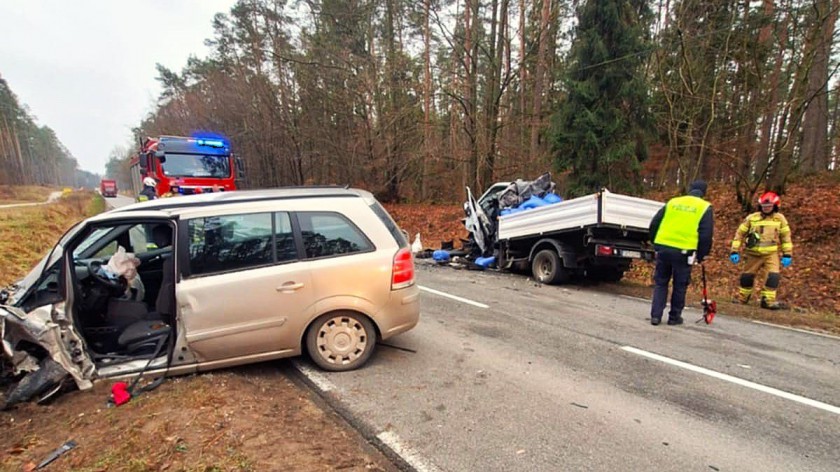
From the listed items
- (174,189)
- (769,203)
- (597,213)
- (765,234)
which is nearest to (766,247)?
(765,234)

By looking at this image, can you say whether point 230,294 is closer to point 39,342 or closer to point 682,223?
point 39,342

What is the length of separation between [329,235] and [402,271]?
739 millimetres

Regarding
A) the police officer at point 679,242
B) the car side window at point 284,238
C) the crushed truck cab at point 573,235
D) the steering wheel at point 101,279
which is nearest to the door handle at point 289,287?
the car side window at point 284,238

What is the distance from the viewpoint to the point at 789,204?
10.7 meters

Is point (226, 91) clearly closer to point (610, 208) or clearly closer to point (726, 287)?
point (610, 208)

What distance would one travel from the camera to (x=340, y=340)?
373 cm

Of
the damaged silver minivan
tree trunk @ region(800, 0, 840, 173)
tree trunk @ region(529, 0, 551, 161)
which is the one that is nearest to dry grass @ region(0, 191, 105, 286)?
the damaged silver minivan

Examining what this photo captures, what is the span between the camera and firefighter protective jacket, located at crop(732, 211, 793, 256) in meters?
6.54

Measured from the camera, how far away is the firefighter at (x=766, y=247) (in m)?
6.52

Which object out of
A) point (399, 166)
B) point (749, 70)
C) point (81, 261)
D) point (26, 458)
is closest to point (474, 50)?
point (399, 166)

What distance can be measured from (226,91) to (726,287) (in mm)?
25928

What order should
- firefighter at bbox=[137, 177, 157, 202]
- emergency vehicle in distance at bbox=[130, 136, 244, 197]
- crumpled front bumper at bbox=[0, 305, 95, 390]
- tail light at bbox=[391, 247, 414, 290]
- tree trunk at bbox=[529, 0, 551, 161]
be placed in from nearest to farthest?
1. crumpled front bumper at bbox=[0, 305, 95, 390]
2. tail light at bbox=[391, 247, 414, 290]
3. firefighter at bbox=[137, 177, 157, 202]
4. emergency vehicle in distance at bbox=[130, 136, 244, 197]
5. tree trunk at bbox=[529, 0, 551, 161]

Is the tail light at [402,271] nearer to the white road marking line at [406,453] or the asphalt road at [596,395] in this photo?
the asphalt road at [596,395]

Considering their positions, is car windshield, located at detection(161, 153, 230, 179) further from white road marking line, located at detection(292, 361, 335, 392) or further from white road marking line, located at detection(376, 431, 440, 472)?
white road marking line, located at detection(376, 431, 440, 472)
